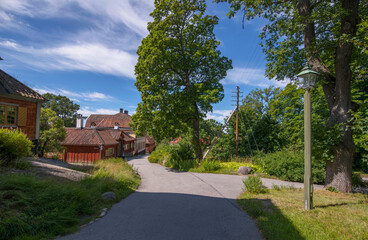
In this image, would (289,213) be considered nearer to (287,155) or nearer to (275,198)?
(275,198)

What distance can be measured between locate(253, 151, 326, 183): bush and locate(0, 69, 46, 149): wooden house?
53.6ft

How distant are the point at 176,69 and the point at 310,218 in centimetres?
1255

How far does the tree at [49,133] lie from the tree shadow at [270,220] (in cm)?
1839

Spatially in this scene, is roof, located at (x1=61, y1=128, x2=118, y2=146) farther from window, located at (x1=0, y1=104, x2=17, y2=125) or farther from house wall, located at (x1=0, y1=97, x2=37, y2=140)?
window, located at (x1=0, y1=104, x2=17, y2=125)

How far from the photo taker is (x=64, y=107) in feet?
189

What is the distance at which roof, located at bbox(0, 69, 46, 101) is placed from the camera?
1153 centimetres

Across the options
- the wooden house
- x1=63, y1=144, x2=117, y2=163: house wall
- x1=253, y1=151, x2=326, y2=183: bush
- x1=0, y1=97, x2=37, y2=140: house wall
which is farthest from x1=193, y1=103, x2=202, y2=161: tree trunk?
x1=63, y1=144, x2=117, y2=163: house wall

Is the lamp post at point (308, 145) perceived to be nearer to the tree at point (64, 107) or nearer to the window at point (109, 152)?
the window at point (109, 152)

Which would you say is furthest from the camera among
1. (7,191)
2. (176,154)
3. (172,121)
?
(176,154)

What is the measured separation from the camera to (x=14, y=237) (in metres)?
3.42

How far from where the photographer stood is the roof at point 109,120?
46.7 metres

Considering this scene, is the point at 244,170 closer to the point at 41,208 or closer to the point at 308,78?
the point at 308,78

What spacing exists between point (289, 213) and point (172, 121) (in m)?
9.75

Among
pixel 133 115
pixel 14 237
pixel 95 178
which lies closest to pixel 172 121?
pixel 133 115
